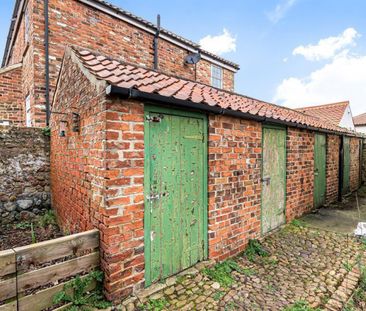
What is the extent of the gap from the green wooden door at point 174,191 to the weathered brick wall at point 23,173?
4.20m

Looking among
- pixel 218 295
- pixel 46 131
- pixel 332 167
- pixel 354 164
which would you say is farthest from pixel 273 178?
pixel 354 164

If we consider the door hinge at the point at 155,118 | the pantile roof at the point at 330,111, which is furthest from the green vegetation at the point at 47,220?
the pantile roof at the point at 330,111

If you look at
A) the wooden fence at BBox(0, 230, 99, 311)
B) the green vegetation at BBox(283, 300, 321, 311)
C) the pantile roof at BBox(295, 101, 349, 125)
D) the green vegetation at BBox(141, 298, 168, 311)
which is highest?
the pantile roof at BBox(295, 101, 349, 125)

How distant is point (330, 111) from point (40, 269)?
64.2 feet

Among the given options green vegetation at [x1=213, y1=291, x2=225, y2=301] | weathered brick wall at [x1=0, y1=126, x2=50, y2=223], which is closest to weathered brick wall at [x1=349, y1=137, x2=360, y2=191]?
green vegetation at [x1=213, y1=291, x2=225, y2=301]

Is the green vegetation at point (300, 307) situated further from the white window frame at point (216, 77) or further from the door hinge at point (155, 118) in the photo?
the white window frame at point (216, 77)

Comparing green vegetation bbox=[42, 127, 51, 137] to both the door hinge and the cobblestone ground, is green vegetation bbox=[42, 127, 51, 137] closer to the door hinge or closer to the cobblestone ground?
the door hinge

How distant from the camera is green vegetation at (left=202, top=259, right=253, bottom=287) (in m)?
3.02

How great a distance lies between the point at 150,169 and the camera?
8.99 ft

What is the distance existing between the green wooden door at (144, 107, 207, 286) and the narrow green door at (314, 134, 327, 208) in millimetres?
4932

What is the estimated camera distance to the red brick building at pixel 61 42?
5.96 meters

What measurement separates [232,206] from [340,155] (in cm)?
683

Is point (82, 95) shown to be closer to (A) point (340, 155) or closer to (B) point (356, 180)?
(A) point (340, 155)

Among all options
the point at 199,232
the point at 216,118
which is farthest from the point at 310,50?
the point at 199,232
